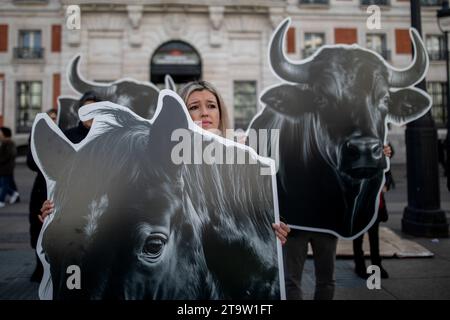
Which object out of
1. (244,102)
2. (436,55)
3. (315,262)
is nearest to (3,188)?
(315,262)

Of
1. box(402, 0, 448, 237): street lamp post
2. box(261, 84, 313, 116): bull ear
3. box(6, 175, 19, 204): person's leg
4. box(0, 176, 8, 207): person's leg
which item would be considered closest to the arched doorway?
box(6, 175, 19, 204): person's leg

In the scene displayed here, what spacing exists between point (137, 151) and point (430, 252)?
4.36 metres

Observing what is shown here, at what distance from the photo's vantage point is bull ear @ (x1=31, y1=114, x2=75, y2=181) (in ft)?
5.94

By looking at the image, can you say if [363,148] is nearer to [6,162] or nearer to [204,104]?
[204,104]

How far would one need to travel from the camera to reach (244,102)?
17.4 m

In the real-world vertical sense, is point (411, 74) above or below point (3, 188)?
above

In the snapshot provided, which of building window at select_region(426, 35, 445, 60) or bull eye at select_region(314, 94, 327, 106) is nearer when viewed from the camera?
bull eye at select_region(314, 94, 327, 106)

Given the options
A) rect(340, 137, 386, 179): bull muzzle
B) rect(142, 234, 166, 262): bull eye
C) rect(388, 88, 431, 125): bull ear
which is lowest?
rect(142, 234, 166, 262): bull eye

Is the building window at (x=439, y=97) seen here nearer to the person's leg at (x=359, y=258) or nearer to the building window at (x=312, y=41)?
the building window at (x=312, y=41)

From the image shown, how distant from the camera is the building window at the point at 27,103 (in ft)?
53.4

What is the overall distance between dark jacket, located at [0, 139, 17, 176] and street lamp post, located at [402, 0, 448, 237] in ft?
29.6

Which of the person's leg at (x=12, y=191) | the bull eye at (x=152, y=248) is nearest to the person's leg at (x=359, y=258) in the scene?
the bull eye at (x=152, y=248)

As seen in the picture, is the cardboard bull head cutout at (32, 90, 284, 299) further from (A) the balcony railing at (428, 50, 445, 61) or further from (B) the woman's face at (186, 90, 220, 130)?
(A) the balcony railing at (428, 50, 445, 61)

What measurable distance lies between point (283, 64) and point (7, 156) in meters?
8.25
